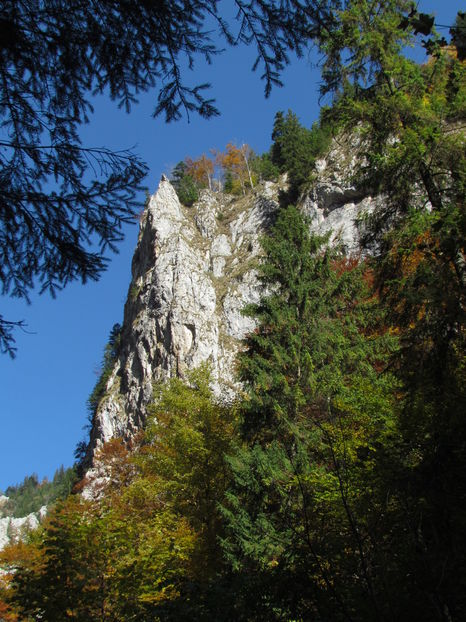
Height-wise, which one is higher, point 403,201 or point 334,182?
point 334,182

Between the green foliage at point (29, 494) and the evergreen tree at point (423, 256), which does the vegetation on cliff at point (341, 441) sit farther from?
the green foliage at point (29, 494)

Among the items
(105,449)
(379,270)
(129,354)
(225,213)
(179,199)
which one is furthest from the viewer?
(179,199)

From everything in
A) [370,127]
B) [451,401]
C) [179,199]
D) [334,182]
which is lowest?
[451,401]

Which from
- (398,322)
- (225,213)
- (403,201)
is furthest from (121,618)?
(225,213)

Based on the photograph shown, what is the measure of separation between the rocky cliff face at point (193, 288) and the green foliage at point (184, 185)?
5.34 metres

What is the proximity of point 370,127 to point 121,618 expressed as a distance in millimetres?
8825

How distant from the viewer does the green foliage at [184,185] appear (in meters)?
50.7

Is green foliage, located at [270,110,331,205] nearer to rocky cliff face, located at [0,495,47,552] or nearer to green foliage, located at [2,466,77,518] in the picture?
rocky cliff face, located at [0,495,47,552]

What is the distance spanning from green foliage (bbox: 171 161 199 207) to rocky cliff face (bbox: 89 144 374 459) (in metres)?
5.34

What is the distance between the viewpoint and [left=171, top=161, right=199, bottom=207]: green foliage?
50719 millimetres

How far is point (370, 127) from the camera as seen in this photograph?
7461 mm

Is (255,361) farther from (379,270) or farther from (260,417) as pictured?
(379,270)

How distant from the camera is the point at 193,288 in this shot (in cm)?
3619

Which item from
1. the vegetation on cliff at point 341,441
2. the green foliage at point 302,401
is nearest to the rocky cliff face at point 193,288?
the green foliage at point 302,401
